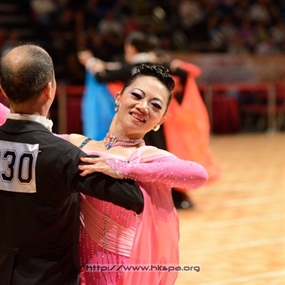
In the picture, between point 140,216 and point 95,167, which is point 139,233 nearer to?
point 140,216

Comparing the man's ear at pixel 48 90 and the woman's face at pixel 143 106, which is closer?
the man's ear at pixel 48 90

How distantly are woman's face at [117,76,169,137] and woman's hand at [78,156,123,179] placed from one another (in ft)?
1.23

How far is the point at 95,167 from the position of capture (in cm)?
189

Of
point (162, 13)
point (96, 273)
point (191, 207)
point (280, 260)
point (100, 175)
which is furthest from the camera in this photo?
point (162, 13)

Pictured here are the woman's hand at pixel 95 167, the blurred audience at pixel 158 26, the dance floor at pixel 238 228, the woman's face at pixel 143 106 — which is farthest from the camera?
the blurred audience at pixel 158 26

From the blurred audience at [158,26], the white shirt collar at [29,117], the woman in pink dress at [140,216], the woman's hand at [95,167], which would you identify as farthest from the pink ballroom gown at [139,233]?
the blurred audience at [158,26]

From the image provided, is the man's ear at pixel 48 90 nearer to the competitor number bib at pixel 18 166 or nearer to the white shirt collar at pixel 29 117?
the white shirt collar at pixel 29 117

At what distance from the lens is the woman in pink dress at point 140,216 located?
6.72 feet

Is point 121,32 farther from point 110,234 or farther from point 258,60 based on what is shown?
point 110,234

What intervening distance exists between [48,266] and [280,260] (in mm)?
2745

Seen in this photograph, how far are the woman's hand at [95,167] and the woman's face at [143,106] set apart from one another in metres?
0.38

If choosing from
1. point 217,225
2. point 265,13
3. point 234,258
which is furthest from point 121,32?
point 234,258

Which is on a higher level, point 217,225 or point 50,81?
point 50,81

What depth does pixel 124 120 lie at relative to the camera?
7.63 feet
